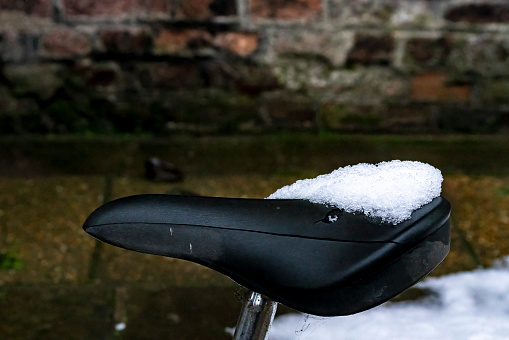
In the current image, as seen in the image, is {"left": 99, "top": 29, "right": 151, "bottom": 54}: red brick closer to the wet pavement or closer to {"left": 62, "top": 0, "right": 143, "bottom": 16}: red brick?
{"left": 62, "top": 0, "right": 143, "bottom": 16}: red brick

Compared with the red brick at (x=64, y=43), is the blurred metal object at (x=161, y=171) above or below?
below

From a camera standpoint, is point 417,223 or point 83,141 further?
point 83,141

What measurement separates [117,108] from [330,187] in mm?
2768

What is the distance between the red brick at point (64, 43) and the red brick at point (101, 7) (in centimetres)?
11

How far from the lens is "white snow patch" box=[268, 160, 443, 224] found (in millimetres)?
919

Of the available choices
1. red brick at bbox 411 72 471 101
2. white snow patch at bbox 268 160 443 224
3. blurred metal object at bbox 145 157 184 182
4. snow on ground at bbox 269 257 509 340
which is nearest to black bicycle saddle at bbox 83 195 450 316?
white snow patch at bbox 268 160 443 224

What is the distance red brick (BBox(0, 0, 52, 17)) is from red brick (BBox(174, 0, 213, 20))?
699mm

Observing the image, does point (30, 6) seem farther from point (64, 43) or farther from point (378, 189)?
point (378, 189)

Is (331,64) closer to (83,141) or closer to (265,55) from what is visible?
(265,55)

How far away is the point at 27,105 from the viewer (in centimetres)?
354

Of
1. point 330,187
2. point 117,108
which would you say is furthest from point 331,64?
point 330,187

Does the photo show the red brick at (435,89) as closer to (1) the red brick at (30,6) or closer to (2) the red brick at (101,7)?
(2) the red brick at (101,7)

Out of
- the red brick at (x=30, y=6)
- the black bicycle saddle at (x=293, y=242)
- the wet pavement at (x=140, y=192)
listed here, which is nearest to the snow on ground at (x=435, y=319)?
the wet pavement at (x=140, y=192)

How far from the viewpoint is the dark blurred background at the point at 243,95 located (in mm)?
3357
